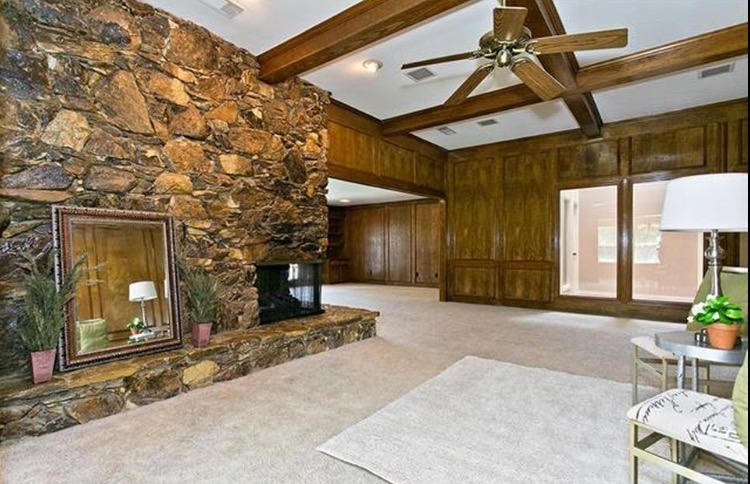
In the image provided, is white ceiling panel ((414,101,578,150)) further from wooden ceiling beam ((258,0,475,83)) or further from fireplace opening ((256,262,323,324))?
fireplace opening ((256,262,323,324))

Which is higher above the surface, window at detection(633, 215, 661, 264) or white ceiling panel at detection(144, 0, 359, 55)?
white ceiling panel at detection(144, 0, 359, 55)

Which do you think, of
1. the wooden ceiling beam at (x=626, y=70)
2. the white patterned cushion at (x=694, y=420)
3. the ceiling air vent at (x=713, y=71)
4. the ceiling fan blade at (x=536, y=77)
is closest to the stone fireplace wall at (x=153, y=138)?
the wooden ceiling beam at (x=626, y=70)

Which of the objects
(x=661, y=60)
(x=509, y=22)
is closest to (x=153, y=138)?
(x=509, y=22)

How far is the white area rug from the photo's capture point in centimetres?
179

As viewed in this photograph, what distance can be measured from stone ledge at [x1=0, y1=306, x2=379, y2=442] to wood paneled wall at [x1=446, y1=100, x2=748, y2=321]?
3.93 m

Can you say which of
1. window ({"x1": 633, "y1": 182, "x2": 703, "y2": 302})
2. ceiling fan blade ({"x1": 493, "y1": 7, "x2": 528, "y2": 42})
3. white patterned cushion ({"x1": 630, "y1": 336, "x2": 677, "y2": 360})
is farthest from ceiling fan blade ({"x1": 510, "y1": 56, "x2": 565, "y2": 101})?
window ({"x1": 633, "y1": 182, "x2": 703, "y2": 302})

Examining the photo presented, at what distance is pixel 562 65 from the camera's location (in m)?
3.54

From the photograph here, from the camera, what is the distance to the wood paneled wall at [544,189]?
5168mm

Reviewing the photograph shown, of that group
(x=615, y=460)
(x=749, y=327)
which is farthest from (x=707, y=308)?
(x=749, y=327)

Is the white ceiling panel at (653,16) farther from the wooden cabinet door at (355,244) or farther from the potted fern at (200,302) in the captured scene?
the wooden cabinet door at (355,244)

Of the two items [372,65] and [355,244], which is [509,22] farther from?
[355,244]

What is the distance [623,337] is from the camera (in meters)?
4.46

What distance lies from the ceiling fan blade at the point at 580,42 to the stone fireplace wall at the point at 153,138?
2556mm

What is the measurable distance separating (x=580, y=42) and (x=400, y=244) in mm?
8602
